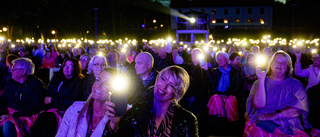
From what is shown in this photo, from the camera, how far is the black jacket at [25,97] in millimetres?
4629

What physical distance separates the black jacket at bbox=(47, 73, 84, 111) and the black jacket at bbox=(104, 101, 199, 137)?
256cm

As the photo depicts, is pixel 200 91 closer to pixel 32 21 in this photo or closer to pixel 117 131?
pixel 117 131

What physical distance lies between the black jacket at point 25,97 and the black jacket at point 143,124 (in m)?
2.73

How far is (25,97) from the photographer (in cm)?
469

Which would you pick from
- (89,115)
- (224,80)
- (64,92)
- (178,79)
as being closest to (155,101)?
(178,79)

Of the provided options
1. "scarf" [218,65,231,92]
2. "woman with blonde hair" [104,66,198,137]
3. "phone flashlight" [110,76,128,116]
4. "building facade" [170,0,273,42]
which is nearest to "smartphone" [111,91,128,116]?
"phone flashlight" [110,76,128,116]

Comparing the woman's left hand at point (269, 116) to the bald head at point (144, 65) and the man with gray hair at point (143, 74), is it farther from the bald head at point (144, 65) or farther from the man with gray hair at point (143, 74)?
the bald head at point (144, 65)

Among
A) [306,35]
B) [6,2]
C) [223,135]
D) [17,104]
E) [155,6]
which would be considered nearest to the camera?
[17,104]

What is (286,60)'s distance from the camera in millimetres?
3654

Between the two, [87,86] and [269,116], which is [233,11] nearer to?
[87,86]

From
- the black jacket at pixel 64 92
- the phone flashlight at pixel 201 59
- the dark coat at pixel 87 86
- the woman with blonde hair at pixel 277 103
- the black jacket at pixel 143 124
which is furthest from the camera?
the phone flashlight at pixel 201 59

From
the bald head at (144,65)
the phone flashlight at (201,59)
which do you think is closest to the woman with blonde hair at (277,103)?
the bald head at (144,65)

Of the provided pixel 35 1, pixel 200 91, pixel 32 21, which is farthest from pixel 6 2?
pixel 200 91

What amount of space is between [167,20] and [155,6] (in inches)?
408
